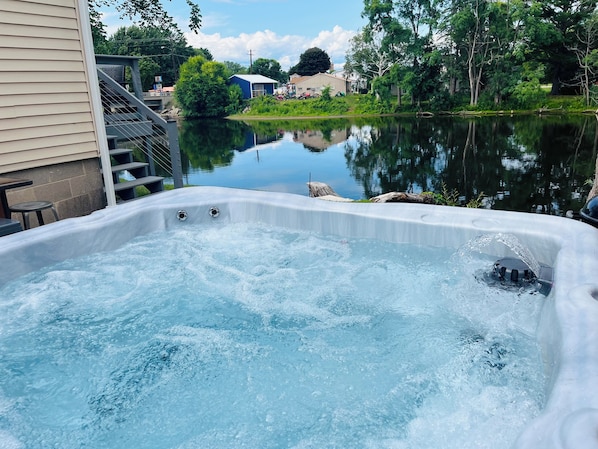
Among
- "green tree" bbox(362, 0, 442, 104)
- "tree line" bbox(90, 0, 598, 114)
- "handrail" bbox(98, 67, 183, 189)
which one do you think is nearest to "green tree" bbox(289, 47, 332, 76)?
"tree line" bbox(90, 0, 598, 114)

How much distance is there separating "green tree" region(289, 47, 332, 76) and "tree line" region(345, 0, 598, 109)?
2401 centimetres

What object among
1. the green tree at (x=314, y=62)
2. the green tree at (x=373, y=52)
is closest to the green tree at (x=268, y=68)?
the green tree at (x=314, y=62)

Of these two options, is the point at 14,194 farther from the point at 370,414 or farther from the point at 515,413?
the point at 515,413

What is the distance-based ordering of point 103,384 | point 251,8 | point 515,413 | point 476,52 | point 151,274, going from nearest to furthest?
point 515,413 < point 103,384 < point 151,274 < point 476,52 < point 251,8

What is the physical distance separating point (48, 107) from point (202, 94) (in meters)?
25.5

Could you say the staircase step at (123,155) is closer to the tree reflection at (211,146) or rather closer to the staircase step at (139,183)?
the staircase step at (139,183)

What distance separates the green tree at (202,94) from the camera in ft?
90.0

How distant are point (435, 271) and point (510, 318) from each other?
621 mm

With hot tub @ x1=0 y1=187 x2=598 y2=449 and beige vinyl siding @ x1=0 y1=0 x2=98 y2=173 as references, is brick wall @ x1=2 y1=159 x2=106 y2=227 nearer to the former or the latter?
beige vinyl siding @ x1=0 y1=0 x2=98 y2=173

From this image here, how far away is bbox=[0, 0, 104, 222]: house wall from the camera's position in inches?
124

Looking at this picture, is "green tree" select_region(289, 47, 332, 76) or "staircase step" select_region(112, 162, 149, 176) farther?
"green tree" select_region(289, 47, 332, 76)

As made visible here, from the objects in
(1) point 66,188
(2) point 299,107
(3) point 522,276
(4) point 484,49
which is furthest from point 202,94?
(3) point 522,276

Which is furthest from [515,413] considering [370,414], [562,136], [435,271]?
[562,136]

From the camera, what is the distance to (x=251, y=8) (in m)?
24.4
